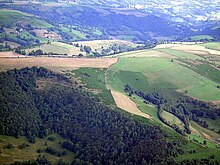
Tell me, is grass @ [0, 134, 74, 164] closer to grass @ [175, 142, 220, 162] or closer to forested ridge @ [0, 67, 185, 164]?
forested ridge @ [0, 67, 185, 164]

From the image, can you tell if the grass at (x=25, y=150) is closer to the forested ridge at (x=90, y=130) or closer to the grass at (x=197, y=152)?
the forested ridge at (x=90, y=130)

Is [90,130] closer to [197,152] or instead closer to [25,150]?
[25,150]

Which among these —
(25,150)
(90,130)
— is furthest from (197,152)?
(25,150)

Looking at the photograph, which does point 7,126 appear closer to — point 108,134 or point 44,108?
point 44,108

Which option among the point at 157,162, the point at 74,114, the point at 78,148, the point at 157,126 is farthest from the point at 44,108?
the point at 157,162

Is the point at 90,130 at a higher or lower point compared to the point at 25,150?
higher
